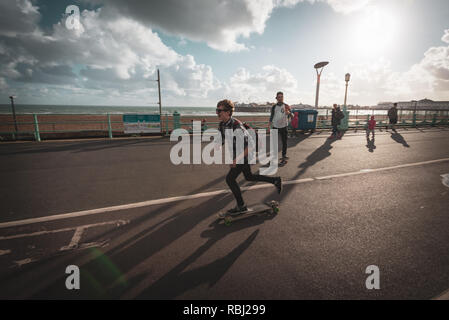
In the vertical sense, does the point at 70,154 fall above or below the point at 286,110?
below

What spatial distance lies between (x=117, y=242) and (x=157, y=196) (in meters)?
1.56

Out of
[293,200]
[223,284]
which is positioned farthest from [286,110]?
[223,284]

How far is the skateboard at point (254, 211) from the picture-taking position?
3256mm

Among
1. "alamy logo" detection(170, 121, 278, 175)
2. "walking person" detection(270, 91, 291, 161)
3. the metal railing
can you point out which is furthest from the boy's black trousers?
the metal railing

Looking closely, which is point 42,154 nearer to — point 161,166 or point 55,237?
point 161,166

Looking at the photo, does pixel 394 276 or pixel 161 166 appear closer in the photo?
pixel 394 276

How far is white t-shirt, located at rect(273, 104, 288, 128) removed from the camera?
7.37 meters

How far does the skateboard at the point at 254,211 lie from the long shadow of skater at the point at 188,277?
650 mm

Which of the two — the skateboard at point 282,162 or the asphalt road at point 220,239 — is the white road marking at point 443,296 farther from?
the skateboard at point 282,162

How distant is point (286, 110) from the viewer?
7.36 m

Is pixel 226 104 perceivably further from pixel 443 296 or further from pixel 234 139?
pixel 443 296

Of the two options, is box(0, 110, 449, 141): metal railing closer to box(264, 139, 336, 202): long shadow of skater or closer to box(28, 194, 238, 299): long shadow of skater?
box(264, 139, 336, 202): long shadow of skater

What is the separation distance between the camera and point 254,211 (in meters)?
3.47

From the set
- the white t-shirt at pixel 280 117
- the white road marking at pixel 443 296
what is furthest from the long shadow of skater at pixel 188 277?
the white t-shirt at pixel 280 117
